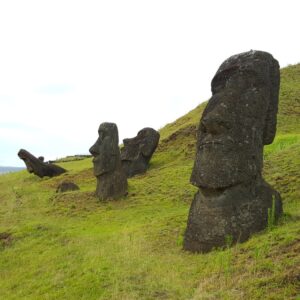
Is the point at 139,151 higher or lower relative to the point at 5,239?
higher

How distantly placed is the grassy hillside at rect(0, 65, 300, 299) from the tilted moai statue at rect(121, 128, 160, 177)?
4.81ft

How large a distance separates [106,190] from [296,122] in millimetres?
15269

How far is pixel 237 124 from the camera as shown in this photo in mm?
10703

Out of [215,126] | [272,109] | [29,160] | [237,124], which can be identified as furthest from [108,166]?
[29,160]

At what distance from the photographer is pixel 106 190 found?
64.1 feet

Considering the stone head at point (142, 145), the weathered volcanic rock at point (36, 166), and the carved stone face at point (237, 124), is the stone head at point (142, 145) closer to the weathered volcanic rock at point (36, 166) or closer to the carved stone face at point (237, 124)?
the weathered volcanic rock at point (36, 166)

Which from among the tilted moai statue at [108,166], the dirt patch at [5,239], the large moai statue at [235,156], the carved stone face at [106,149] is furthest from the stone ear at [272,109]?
the carved stone face at [106,149]

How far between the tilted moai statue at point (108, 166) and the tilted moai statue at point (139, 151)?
469 centimetres

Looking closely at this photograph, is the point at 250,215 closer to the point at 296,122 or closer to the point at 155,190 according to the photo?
the point at 155,190

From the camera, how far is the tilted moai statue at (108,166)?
19594 mm

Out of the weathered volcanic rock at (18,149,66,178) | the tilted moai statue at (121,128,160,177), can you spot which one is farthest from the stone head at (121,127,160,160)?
the weathered volcanic rock at (18,149,66,178)

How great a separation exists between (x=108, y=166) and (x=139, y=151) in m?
5.73

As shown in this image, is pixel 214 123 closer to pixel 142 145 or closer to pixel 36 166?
pixel 142 145

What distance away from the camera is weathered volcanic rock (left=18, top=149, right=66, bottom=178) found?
2916cm
